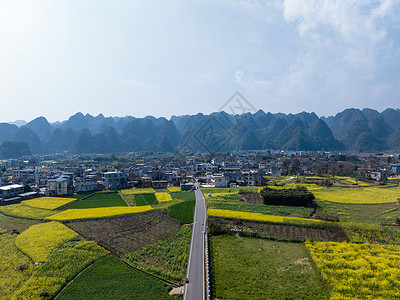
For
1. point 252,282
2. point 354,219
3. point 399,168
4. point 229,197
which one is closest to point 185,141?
point 399,168

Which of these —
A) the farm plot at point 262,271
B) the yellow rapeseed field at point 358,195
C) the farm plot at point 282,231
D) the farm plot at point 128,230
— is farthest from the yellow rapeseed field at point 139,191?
the yellow rapeseed field at point 358,195

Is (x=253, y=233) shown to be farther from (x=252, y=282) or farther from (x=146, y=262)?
(x=146, y=262)

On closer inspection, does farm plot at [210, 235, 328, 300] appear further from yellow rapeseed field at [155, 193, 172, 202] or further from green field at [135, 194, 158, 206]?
yellow rapeseed field at [155, 193, 172, 202]

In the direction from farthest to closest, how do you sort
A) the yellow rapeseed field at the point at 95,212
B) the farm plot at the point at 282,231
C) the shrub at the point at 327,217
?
the yellow rapeseed field at the point at 95,212, the shrub at the point at 327,217, the farm plot at the point at 282,231

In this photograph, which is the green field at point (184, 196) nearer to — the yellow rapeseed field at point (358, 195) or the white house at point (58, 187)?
the white house at point (58, 187)

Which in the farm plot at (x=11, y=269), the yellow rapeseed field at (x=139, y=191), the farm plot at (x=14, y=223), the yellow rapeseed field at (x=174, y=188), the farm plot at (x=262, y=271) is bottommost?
the yellow rapeseed field at (x=174, y=188)

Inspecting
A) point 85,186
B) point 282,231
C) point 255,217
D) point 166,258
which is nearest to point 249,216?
point 255,217

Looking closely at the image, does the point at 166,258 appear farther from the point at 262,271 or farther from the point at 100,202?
the point at 100,202
